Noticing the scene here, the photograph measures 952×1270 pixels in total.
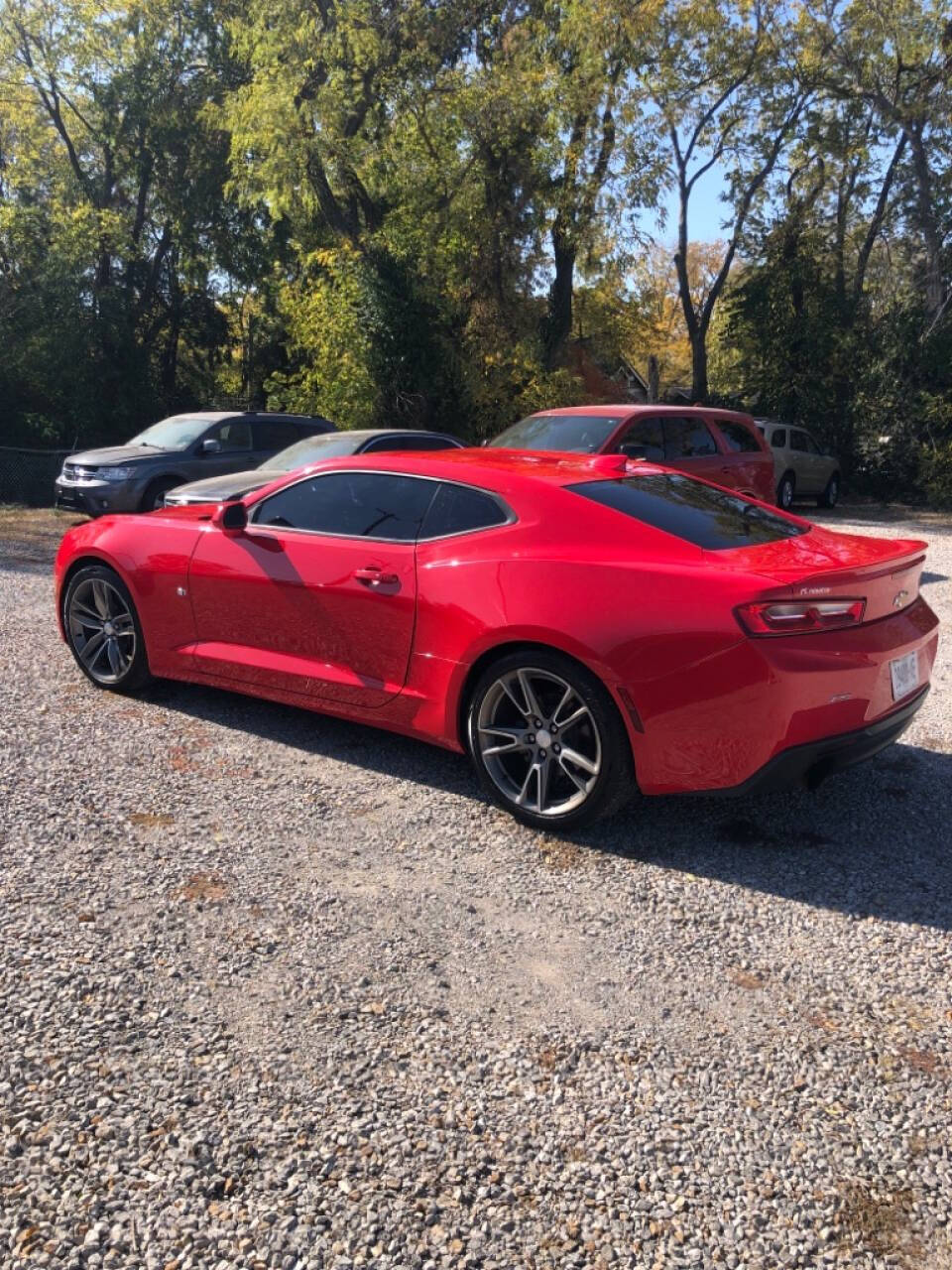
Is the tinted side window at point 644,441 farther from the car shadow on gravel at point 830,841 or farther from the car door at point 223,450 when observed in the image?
the car door at point 223,450

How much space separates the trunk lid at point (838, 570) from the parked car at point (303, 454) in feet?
20.5

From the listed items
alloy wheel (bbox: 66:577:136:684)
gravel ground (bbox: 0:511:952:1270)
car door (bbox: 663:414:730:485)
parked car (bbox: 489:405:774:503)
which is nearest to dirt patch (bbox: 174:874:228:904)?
gravel ground (bbox: 0:511:952:1270)

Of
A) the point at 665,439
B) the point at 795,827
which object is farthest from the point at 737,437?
the point at 795,827

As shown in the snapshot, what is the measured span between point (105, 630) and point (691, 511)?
10.9ft

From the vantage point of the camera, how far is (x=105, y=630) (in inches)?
229

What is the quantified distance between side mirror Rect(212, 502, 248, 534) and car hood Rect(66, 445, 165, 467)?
8.38m

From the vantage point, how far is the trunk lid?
382cm

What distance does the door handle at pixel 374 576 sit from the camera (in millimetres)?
4590

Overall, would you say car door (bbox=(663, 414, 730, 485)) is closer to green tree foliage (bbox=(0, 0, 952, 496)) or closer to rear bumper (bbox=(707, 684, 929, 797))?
rear bumper (bbox=(707, 684, 929, 797))

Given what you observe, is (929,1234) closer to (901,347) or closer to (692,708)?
(692,708)

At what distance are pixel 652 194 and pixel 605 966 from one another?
837 inches

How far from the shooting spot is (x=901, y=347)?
2064 centimetres

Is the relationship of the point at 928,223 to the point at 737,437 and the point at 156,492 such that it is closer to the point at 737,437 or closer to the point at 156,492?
the point at 737,437

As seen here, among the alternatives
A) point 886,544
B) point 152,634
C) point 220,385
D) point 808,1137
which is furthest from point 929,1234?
point 220,385
